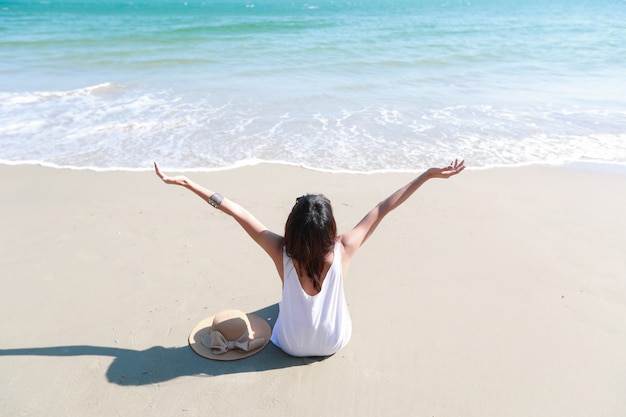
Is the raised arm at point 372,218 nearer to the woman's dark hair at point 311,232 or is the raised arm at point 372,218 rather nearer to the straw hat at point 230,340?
the woman's dark hair at point 311,232

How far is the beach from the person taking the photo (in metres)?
3.05

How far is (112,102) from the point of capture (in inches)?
405

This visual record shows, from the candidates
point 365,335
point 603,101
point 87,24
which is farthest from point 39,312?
point 87,24

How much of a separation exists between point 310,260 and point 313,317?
0.42 m

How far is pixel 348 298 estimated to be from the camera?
13.2 feet

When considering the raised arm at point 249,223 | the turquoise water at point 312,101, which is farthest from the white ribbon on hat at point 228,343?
the turquoise water at point 312,101

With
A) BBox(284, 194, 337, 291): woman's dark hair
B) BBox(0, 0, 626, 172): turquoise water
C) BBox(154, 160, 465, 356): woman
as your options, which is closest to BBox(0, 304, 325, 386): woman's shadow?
BBox(154, 160, 465, 356): woman

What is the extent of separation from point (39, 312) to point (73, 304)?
23 centimetres

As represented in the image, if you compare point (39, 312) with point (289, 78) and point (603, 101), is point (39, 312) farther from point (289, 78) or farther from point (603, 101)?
point (603, 101)

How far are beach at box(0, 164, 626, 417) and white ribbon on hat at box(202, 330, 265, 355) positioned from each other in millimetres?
87

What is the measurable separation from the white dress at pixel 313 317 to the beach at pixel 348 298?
0.12m

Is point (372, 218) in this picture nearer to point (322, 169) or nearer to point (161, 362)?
point (161, 362)

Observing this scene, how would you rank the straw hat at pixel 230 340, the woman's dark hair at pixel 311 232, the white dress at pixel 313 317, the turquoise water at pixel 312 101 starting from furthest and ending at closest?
the turquoise water at pixel 312 101
the straw hat at pixel 230 340
the white dress at pixel 313 317
the woman's dark hair at pixel 311 232

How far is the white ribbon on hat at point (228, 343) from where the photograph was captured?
335 centimetres
